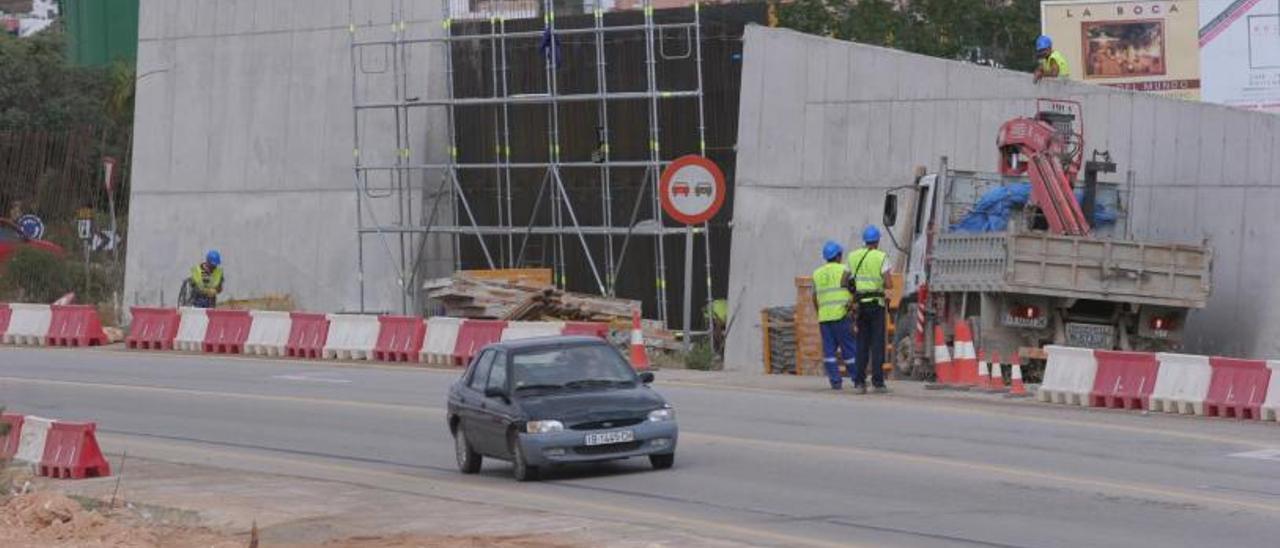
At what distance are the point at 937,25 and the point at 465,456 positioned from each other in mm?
37257

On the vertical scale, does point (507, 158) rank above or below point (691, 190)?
above

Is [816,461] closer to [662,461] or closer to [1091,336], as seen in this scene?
[662,461]

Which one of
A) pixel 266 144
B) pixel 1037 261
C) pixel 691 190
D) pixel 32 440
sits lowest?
pixel 32 440

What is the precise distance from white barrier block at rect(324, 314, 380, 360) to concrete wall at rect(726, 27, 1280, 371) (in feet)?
18.3

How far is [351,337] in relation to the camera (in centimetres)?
3347

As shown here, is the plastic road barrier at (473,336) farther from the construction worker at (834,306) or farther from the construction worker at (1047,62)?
the construction worker at (1047,62)

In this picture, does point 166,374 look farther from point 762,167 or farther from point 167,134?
point 167,134

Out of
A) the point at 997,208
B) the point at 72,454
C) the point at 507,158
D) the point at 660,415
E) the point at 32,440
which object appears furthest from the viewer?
the point at 507,158

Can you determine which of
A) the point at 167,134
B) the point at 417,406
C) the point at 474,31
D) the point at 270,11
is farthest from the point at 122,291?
the point at 417,406

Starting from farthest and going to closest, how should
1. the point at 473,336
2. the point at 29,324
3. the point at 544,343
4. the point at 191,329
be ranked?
1. the point at 29,324
2. the point at 191,329
3. the point at 473,336
4. the point at 544,343

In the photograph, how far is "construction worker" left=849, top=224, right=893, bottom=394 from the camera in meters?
23.7

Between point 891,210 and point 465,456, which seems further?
point 891,210

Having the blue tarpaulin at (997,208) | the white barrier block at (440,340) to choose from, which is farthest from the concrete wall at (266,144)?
the blue tarpaulin at (997,208)

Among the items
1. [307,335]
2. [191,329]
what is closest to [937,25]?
[191,329]
